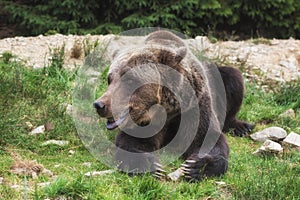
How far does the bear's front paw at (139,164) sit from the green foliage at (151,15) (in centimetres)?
755

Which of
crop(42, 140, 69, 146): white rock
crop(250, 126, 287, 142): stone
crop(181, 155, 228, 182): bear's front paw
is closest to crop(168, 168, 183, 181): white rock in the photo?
crop(181, 155, 228, 182): bear's front paw

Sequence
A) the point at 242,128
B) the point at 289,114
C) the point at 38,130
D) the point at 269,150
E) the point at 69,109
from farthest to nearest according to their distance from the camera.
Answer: the point at 289,114 < the point at 242,128 < the point at 69,109 < the point at 38,130 < the point at 269,150

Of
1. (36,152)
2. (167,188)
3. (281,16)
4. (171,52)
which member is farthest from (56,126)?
(281,16)

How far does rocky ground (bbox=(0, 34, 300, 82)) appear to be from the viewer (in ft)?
26.5

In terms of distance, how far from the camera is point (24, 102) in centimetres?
584

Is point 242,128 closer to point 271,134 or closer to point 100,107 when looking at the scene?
point 271,134

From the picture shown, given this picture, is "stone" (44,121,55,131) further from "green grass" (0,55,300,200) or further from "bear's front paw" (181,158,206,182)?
"bear's front paw" (181,158,206,182)

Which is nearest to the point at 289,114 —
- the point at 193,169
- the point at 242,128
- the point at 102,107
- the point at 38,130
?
the point at 242,128

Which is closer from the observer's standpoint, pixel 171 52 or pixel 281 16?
pixel 171 52

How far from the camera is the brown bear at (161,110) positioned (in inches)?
168

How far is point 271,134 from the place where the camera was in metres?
5.68

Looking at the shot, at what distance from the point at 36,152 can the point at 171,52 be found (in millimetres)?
1478

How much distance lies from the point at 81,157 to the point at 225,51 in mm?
5016

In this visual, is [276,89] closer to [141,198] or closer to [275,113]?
[275,113]
